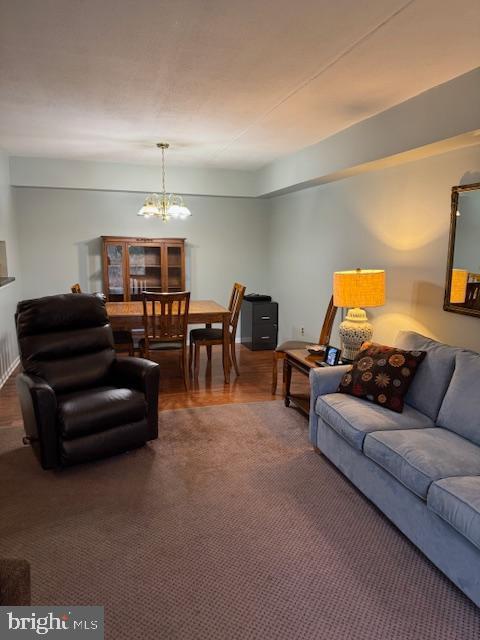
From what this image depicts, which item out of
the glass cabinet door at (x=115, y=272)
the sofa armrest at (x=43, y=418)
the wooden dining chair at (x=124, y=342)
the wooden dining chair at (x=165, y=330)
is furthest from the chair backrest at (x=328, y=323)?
the glass cabinet door at (x=115, y=272)

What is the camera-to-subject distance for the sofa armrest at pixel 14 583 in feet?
4.01

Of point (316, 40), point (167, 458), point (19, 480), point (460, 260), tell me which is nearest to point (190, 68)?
point (316, 40)

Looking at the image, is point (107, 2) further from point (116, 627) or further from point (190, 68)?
point (116, 627)

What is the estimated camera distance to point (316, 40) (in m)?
2.17

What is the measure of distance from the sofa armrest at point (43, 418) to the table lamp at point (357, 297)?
2124mm

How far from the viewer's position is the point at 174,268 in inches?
235

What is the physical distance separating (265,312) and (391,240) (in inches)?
100

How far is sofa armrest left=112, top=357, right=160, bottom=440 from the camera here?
121 inches

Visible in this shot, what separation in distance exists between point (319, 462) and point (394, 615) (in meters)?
1.23

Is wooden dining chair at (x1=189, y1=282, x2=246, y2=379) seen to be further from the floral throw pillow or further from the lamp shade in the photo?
the floral throw pillow

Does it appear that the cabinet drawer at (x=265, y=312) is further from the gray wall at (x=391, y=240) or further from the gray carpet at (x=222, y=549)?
the gray carpet at (x=222, y=549)

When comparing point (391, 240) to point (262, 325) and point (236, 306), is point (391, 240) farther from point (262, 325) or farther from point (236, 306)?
point (262, 325)

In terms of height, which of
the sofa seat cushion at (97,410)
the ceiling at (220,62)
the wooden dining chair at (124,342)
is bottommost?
the sofa seat cushion at (97,410)
